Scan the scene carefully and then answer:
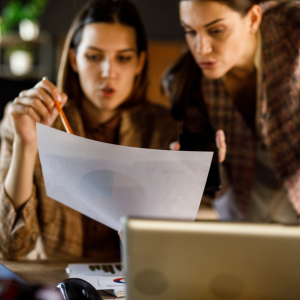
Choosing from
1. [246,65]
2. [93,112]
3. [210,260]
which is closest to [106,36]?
[93,112]

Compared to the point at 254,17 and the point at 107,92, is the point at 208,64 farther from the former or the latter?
the point at 107,92

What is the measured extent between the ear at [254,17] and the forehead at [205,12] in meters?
0.08

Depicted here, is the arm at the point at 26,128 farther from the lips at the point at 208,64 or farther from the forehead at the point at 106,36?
the lips at the point at 208,64

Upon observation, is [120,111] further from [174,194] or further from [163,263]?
[163,263]

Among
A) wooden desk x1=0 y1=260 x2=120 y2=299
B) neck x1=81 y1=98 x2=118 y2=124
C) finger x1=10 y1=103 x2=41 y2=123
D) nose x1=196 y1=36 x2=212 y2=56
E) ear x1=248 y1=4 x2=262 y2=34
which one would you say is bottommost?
wooden desk x1=0 y1=260 x2=120 y2=299

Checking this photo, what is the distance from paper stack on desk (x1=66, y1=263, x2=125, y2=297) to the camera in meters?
0.53

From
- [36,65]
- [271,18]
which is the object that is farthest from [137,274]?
[36,65]

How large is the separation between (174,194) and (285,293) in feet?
0.67

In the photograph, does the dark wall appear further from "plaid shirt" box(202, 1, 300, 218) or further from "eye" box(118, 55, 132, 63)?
"eye" box(118, 55, 132, 63)

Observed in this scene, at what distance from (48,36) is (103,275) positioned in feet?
9.24

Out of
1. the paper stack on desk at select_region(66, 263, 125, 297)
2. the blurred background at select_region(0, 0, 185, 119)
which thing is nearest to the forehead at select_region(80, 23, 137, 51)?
the paper stack on desk at select_region(66, 263, 125, 297)

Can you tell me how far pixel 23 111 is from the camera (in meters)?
0.67

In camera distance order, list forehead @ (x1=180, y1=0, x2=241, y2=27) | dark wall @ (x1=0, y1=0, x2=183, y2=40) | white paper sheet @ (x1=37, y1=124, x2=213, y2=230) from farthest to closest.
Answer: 1. dark wall @ (x1=0, y1=0, x2=183, y2=40)
2. forehead @ (x1=180, y1=0, x2=241, y2=27)
3. white paper sheet @ (x1=37, y1=124, x2=213, y2=230)

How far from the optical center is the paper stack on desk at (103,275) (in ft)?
1.75
